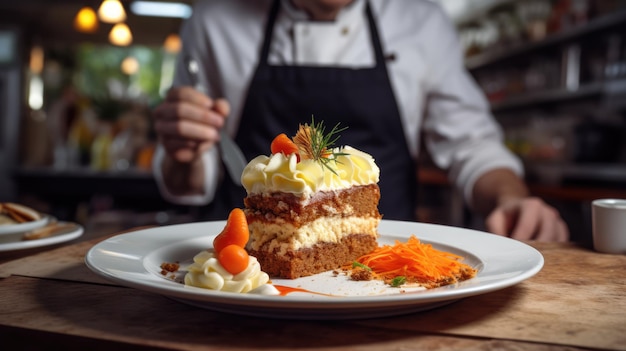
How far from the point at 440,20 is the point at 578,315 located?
2.42 metres

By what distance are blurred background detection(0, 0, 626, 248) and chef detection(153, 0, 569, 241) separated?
5.00 feet

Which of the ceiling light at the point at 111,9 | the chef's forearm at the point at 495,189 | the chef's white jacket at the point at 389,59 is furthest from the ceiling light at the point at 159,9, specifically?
the chef's forearm at the point at 495,189

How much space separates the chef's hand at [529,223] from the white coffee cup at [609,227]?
0.30m

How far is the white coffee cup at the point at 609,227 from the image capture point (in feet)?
5.43

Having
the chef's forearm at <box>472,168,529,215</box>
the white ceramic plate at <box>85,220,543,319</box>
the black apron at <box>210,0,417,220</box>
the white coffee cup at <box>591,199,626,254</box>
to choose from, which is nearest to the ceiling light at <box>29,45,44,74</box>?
the black apron at <box>210,0,417,220</box>

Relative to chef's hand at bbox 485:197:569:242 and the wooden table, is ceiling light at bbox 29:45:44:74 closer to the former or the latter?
chef's hand at bbox 485:197:569:242

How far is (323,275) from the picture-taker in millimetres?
1502

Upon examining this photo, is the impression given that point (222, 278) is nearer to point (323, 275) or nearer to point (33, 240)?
point (323, 275)

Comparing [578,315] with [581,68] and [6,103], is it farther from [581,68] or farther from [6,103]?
[6,103]

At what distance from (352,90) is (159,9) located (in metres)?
5.77

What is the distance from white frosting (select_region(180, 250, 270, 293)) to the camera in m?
1.16

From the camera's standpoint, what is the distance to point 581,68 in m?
6.09

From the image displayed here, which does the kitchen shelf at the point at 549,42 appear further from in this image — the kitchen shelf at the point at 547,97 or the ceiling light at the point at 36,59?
the ceiling light at the point at 36,59

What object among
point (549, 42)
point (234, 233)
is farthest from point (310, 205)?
point (549, 42)
